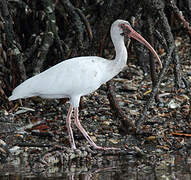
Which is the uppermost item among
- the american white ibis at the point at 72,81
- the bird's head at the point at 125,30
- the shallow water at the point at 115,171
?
the bird's head at the point at 125,30

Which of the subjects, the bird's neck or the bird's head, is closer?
the bird's neck

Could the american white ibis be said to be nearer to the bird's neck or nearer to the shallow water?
the bird's neck

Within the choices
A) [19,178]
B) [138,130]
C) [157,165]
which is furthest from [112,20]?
[19,178]

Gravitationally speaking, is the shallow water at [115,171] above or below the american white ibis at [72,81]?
below

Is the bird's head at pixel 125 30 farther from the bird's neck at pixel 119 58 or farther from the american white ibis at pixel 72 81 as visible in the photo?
the american white ibis at pixel 72 81

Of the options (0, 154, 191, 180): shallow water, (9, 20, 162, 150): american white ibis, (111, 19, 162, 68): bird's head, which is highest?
(111, 19, 162, 68): bird's head

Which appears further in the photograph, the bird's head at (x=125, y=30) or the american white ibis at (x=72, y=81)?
the bird's head at (x=125, y=30)

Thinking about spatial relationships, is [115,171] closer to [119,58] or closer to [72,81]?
[72,81]

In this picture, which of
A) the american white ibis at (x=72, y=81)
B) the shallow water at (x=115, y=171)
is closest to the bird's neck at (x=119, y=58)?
the american white ibis at (x=72, y=81)

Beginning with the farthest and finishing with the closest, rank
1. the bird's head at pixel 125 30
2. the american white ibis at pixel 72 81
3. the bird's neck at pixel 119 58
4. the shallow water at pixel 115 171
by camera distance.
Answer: the bird's head at pixel 125 30 → the bird's neck at pixel 119 58 → the american white ibis at pixel 72 81 → the shallow water at pixel 115 171

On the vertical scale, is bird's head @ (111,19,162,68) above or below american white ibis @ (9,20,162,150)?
above

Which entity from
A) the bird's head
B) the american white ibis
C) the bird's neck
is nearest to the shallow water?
the american white ibis

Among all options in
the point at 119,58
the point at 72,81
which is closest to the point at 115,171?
the point at 72,81

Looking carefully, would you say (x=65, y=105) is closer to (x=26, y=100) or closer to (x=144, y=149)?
(x=26, y=100)
